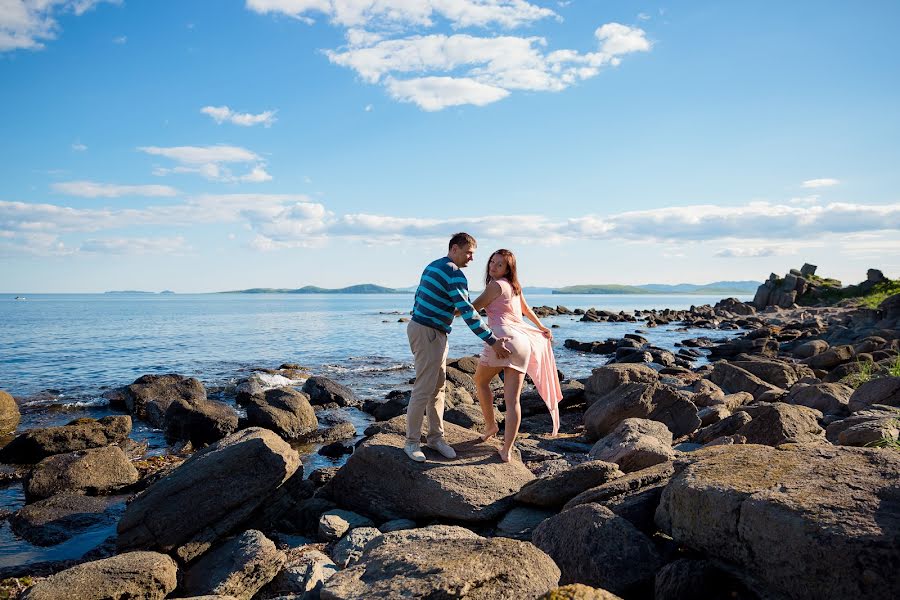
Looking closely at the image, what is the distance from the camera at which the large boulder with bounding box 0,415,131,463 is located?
39.5ft

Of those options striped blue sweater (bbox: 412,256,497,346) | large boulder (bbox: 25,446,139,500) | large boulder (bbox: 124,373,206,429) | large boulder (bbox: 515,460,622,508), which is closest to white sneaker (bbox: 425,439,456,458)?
large boulder (bbox: 515,460,622,508)

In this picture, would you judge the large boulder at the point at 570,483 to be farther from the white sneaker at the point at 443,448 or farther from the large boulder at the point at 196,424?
the large boulder at the point at 196,424

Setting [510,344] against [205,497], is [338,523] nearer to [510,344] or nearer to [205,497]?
[205,497]

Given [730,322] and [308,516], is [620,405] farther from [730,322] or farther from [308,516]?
[730,322]

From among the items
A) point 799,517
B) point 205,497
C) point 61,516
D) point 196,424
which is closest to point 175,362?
point 196,424

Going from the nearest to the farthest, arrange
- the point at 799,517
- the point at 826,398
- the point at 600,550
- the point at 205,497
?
the point at 799,517 → the point at 600,550 → the point at 205,497 → the point at 826,398

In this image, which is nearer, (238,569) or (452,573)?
(452,573)

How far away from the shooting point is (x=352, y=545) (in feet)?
21.8

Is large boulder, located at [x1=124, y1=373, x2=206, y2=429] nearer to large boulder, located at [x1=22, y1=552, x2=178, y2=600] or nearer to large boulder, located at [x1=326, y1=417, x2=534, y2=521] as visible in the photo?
large boulder, located at [x1=326, y1=417, x2=534, y2=521]

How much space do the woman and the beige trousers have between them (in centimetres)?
60

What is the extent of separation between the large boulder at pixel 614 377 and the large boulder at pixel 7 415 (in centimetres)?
1434

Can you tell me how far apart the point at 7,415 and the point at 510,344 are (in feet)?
47.5

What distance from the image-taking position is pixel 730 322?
185 ft

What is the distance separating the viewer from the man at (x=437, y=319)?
265 inches
